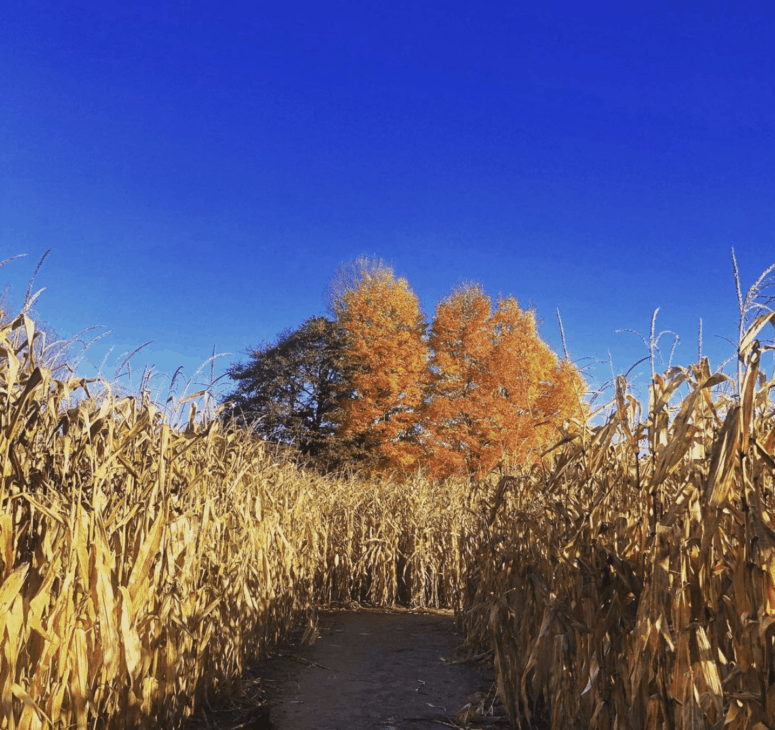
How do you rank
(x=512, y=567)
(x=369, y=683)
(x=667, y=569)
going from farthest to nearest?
(x=369, y=683) < (x=512, y=567) < (x=667, y=569)

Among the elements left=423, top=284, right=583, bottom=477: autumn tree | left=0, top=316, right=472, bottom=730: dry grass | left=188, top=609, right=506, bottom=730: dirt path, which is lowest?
left=188, top=609, right=506, bottom=730: dirt path

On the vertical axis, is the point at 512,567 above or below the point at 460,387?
below

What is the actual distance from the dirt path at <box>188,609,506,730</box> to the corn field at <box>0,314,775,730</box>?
1.56ft

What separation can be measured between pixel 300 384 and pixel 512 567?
21.3 metres

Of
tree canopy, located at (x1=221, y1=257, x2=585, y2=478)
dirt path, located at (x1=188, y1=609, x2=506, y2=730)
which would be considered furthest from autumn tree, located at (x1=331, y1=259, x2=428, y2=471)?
dirt path, located at (x1=188, y1=609, x2=506, y2=730)

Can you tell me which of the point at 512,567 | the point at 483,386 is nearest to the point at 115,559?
the point at 512,567

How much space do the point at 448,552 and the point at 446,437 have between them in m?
13.2

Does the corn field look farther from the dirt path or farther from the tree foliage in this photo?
the tree foliage

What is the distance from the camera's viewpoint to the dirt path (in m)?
4.79

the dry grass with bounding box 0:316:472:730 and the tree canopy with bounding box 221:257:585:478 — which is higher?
the tree canopy with bounding box 221:257:585:478

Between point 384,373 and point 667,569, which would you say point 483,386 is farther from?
point 667,569

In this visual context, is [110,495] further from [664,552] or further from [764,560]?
[764,560]

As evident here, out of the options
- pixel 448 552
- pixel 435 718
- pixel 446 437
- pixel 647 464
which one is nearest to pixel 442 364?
pixel 446 437

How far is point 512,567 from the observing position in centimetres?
505
